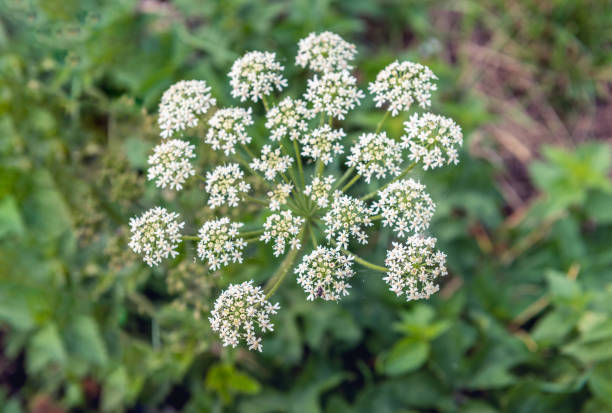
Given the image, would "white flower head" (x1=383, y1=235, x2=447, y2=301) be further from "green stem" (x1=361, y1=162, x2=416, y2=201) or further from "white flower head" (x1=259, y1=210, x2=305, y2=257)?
"white flower head" (x1=259, y1=210, x2=305, y2=257)

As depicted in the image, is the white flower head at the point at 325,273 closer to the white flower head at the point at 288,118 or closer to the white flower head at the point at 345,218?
the white flower head at the point at 345,218

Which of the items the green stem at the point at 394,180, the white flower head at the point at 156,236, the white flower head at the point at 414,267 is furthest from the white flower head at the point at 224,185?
the white flower head at the point at 414,267

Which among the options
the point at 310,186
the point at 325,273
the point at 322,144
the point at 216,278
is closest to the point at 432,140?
the point at 322,144

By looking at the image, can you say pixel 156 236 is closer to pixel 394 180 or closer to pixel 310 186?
pixel 310 186

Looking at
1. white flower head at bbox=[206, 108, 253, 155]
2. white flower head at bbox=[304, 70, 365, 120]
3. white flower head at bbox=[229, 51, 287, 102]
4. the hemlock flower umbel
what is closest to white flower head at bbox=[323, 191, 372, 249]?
the hemlock flower umbel

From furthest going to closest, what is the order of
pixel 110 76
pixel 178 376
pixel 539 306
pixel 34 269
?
pixel 110 76
pixel 539 306
pixel 34 269
pixel 178 376

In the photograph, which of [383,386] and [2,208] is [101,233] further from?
[383,386]

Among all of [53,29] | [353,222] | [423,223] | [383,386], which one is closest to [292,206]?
[353,222]
